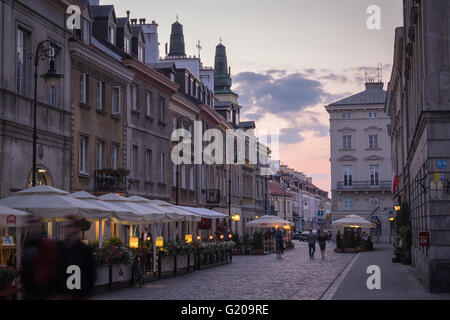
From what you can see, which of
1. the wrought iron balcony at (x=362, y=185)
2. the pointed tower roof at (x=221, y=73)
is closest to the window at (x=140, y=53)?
the pointed tower roof at (x=221, y=73)

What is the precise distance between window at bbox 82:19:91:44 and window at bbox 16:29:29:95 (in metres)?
6.21

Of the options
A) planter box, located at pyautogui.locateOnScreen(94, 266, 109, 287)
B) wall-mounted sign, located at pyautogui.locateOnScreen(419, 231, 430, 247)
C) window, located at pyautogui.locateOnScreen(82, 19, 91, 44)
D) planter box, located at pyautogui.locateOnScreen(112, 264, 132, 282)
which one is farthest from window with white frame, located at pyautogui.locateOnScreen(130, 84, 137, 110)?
wall-mounted sign, located at pyautogui.locateOnScreen(419, 231, 430, 247)

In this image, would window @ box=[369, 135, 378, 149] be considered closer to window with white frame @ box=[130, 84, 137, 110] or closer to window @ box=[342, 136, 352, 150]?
window @ box=[342, 136, 352, 150]

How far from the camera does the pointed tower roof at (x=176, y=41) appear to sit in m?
61.6

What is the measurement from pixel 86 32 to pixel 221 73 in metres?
47.3

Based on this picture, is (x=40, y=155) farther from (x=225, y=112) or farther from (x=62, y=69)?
(x=225, y=112)

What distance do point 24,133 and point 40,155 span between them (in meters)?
1.73

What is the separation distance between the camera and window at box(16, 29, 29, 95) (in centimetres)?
2589

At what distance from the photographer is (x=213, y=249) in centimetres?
3434

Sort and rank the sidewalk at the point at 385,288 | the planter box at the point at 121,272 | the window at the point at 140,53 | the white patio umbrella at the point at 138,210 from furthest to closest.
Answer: the window at the point at 140,53, the white patio umbrella at the point at 138,210, the planter box at the point at 121,272, the sidewalk at the point at 385,288

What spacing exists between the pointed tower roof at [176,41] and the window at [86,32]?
93.3 feet

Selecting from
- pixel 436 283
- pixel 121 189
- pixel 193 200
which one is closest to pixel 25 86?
pixel 121 189

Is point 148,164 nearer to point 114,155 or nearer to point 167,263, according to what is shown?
point 114,155

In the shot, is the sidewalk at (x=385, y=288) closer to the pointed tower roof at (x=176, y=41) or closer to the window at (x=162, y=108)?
the window at (x=162, y=108)
